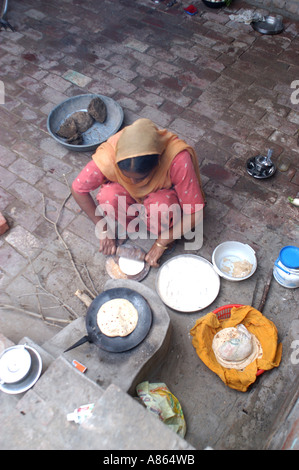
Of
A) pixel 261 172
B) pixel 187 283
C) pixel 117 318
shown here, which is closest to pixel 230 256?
pixel 187 283

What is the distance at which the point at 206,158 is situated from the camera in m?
3.91

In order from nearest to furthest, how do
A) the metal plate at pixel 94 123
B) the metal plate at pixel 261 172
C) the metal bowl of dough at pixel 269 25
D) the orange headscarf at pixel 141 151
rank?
the orange headscarf at pixel 141 151 → the metal plate at pixel 261 172 → the metal plate at pixel 94 123 → the metal bowl of dough at pixel 269 25

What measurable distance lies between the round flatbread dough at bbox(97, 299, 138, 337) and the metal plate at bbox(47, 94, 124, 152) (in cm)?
203

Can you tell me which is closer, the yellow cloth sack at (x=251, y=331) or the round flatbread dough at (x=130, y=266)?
the yellow cloth sack at (x=251, y=331)

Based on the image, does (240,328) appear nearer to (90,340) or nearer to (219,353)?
(219,353)

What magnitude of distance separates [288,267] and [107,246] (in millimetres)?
1514

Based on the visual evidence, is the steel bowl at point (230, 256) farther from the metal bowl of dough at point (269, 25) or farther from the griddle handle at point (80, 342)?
the metal bowl of dough at point (269, 25)

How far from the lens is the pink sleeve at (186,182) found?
259 cm

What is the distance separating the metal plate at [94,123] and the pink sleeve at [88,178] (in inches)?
47.5

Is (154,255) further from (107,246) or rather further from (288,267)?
(288,267)

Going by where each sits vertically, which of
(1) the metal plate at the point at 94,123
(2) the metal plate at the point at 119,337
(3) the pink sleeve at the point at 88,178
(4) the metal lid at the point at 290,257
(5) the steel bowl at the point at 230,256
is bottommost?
(5) the steel bowl at the point at 230,256

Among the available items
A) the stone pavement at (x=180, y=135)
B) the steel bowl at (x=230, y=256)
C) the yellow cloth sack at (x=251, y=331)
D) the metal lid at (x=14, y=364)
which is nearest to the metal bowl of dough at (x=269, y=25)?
the stone pavement at (x=180, y=135)

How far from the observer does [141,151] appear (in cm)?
229

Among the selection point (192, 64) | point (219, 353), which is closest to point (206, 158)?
point (192, 64)
